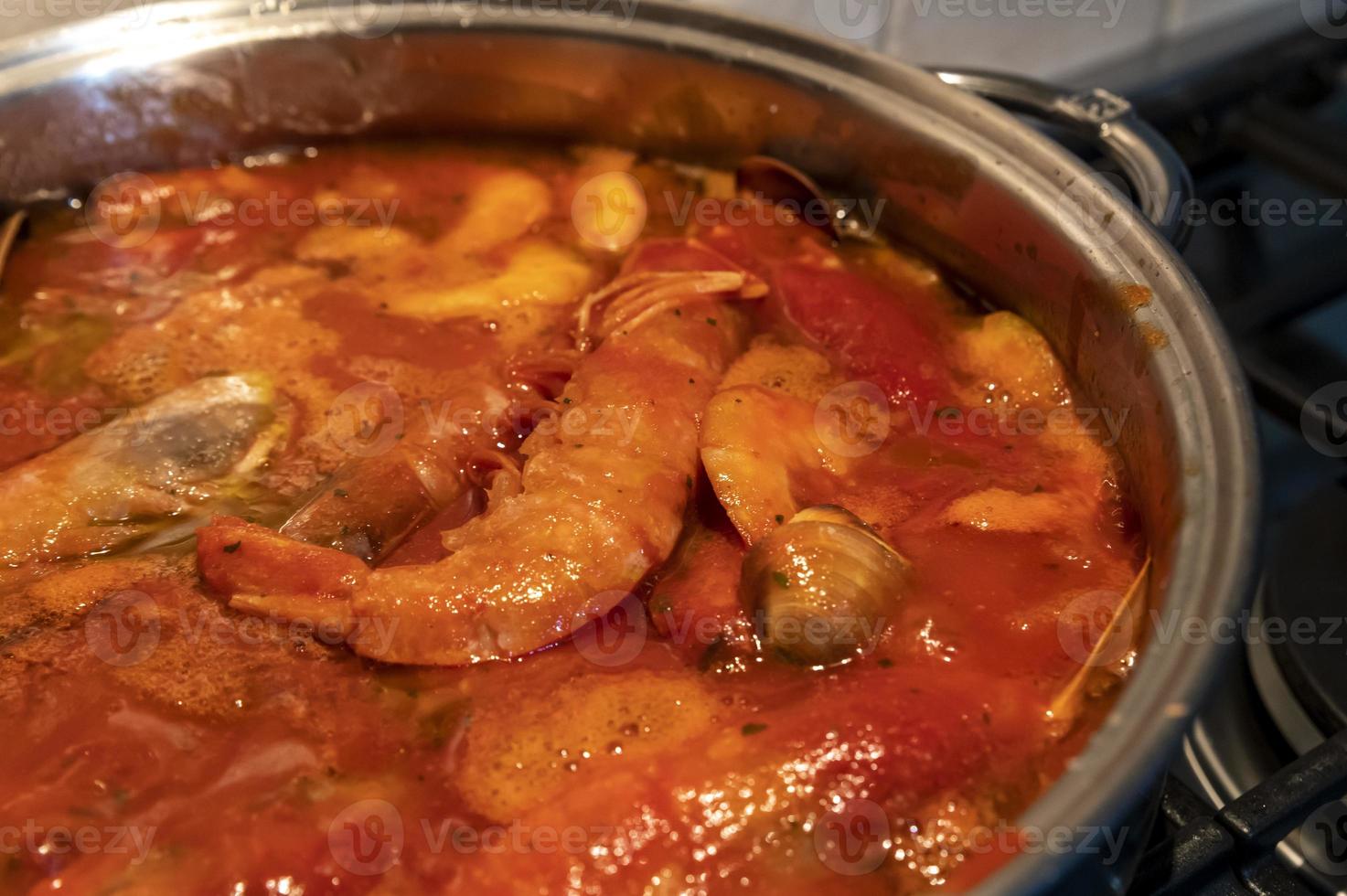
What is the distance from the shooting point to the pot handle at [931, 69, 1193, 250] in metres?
1.74

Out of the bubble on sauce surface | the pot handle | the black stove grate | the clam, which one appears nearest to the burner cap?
the black stove grate

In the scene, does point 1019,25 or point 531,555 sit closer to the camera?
point 531,555

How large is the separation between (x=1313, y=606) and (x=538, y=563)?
1.25m

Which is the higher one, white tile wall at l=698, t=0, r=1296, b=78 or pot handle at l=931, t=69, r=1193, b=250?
pot handle at l=931, t=69, r=1193, b=250

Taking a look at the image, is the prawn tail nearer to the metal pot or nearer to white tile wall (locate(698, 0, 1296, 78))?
the metal pot

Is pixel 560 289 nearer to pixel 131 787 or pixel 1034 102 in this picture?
pixel 1034 102

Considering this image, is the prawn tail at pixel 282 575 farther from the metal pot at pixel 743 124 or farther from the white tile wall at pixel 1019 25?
the white tile wall at pixel 1019 25

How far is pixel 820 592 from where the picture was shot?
1445 mm

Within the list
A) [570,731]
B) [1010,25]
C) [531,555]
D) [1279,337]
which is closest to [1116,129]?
[1279,337]

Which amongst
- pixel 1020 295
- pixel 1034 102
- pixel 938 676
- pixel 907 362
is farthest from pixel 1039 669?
pixel 1034 102

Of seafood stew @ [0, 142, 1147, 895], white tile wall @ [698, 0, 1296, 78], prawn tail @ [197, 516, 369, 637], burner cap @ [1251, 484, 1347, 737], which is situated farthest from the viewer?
white tile wall @ [698, 0, 1296, 78]

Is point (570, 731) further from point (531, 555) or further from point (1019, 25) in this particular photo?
point (1019, 25)

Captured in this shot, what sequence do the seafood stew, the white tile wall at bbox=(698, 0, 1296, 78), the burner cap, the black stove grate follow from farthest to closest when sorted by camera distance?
1. the white tile wall at bbox=(698, 0, 1296, 78)
2. the burner cap
3. the black stove grate
4. the seafood stew

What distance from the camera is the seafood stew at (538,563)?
130 centimetres
